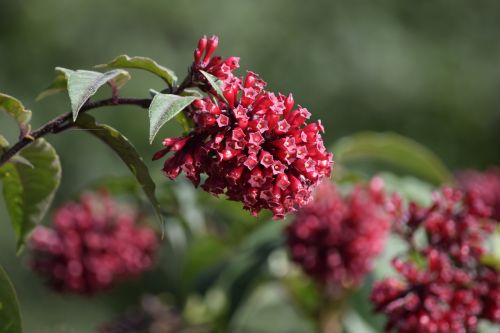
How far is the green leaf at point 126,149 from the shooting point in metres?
1.87

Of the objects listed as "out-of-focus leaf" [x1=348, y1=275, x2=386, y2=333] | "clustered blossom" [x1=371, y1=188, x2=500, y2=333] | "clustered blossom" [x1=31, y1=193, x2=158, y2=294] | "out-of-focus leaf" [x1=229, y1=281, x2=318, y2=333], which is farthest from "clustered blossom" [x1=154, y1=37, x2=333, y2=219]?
"clustered blossom" [x1=31, y1=193, x2=158, y2=294]

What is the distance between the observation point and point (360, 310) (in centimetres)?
297

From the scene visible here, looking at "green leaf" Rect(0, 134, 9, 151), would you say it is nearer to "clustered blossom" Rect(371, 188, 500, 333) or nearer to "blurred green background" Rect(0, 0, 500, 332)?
"clustered blossom" Rect(371, 188, 500, 333)

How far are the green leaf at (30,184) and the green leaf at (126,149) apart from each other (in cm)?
22

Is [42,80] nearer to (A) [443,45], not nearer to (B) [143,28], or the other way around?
(B) [143,28]

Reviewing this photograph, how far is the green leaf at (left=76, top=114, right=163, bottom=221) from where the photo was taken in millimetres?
1867

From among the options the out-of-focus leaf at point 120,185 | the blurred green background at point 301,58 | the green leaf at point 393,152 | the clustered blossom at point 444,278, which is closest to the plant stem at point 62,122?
the clustered blossom at point 444,278

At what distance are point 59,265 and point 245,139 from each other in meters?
2.01

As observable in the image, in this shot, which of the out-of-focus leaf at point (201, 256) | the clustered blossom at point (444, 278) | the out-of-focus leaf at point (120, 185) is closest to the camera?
the clustered blossom at point (444, 278)

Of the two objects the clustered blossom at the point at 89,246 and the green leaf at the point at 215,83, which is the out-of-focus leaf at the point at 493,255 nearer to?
the green leaf at the point at 215,83

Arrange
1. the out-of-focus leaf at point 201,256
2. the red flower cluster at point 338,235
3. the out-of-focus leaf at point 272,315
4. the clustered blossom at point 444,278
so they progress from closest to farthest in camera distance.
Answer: the clustered blossom at point 444,278 < the red flower cluster at point 338,235 < the out-of-focus leaf at point 201,256 < the out-of-focus leaf at point 272,315

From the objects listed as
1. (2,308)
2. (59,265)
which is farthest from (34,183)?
(59,265)

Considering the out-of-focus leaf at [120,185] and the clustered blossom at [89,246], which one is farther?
the clustered blossom at [89,246]

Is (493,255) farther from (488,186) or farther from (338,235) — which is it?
(488,186)
